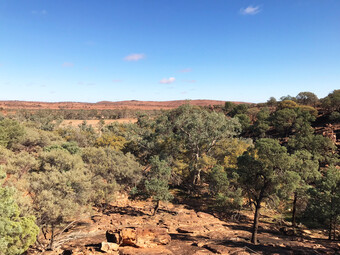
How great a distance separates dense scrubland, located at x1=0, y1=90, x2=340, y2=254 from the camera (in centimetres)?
1529

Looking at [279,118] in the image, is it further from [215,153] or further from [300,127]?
[215,153]

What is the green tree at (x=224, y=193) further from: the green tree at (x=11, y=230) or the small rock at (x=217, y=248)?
the green tree at (x=11, y=230)

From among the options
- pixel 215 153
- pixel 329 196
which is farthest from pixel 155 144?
pixel 329 196

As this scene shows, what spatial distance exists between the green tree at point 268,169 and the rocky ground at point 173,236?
3.01m

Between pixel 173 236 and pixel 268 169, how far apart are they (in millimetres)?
10684

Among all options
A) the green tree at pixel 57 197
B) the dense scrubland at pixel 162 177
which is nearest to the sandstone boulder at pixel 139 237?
the green tree at pixel 57 197

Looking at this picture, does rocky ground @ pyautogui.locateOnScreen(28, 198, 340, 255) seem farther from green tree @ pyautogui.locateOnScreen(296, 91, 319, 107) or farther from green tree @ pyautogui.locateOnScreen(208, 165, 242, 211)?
green tree @ pyautogui.locateOnScreen(296, 91, 319, 107)

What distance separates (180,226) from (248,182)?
9336 millimetres

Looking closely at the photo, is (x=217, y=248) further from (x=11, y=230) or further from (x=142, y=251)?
(x=11, y=230)

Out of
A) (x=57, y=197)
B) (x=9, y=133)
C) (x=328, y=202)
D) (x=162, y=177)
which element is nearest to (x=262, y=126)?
(x=328, y=202)

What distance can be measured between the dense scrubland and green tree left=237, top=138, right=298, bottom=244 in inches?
2.8

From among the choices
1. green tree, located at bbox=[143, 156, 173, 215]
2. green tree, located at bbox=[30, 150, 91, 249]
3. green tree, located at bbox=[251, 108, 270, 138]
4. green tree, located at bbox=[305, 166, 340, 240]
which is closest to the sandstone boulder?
green tree, located at bbox=[30, 150, 91, 249]

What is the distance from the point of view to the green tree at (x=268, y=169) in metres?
15.0

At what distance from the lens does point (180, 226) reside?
71.5 feet
